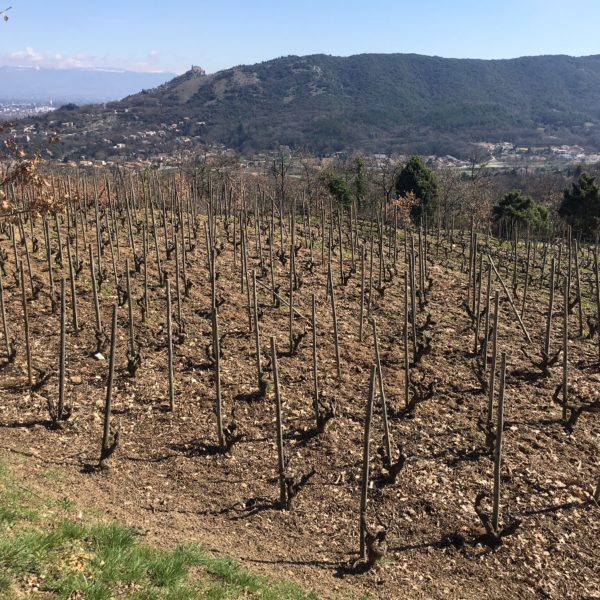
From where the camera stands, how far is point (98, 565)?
4.30 meters

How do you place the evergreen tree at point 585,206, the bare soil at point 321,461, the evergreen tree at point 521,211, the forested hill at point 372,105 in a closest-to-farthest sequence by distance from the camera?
1. the bare soil at point 321,461
2. the evergreen tree at point 521,211
3. the evergreen tree at point 585,206
4. the forested hill at point 372,105

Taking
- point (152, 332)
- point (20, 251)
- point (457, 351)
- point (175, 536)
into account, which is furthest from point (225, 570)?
point (20, 251)

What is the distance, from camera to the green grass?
12.8ft

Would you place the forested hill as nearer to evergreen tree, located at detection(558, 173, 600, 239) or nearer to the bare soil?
evergreen tree, located at detection(558, 173, 600, 239)

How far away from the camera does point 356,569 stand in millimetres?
5270

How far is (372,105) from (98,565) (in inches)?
6455

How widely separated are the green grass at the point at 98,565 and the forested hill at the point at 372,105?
348 feet

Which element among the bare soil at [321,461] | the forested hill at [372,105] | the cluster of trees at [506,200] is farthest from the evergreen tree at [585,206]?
the forested hill at [372,105]

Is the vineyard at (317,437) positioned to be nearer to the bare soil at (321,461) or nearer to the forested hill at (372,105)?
the bare soil at (321,461)

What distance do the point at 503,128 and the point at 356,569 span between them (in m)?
159

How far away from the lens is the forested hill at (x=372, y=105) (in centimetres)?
12112

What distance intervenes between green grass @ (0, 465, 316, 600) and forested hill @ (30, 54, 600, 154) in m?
106

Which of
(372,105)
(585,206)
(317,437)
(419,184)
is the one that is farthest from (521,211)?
(372,105)

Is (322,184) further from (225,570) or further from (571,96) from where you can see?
(571,96)
